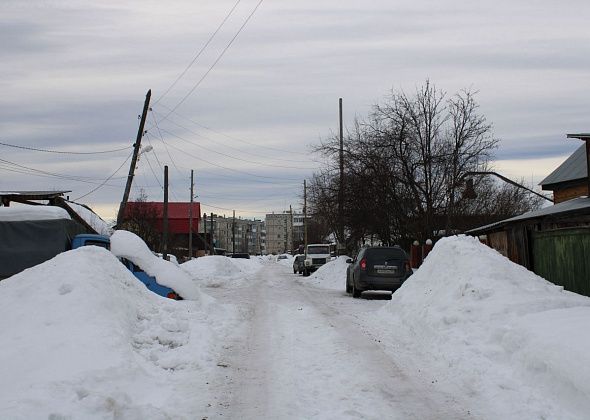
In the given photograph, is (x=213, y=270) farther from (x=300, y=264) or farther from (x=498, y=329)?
(x=498, y=329)

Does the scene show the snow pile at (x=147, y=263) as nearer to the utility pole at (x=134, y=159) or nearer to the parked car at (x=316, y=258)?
the utility pole at (x=134, y=159)

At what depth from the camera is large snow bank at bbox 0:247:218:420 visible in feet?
18.7

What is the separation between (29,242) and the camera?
55.0 feet

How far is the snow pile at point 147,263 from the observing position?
1420 cm

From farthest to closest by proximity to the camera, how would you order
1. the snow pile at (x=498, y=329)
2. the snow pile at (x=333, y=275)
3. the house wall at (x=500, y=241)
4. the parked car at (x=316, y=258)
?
1. the parked car at (x=316, y=258)
2. the snow pile at (x=333, y=275)
3. the house wall at (x=500, y=241)
4. the snow pile at (x=498, y=329)

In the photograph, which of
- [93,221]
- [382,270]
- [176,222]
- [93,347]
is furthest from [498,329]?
[176,222]

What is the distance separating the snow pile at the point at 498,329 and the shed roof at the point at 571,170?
1528 cm

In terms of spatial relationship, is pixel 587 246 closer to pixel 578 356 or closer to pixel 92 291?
pixel 578 356

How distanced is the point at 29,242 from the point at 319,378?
1205cm

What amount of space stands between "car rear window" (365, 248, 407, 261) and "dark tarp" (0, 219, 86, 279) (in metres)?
9.76

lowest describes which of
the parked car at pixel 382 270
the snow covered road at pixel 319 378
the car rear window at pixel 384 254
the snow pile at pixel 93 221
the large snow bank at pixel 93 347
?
the snow covered road at pixel 319 378

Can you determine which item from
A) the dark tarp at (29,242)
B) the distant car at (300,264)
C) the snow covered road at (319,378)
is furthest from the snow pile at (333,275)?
the snow covered road at (319,378)

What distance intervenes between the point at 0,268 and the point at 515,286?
13.3 meters

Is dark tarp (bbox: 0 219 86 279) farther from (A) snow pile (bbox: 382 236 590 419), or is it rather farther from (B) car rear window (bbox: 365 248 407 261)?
(B) car rear window (bbox: 365 248 407 261)
